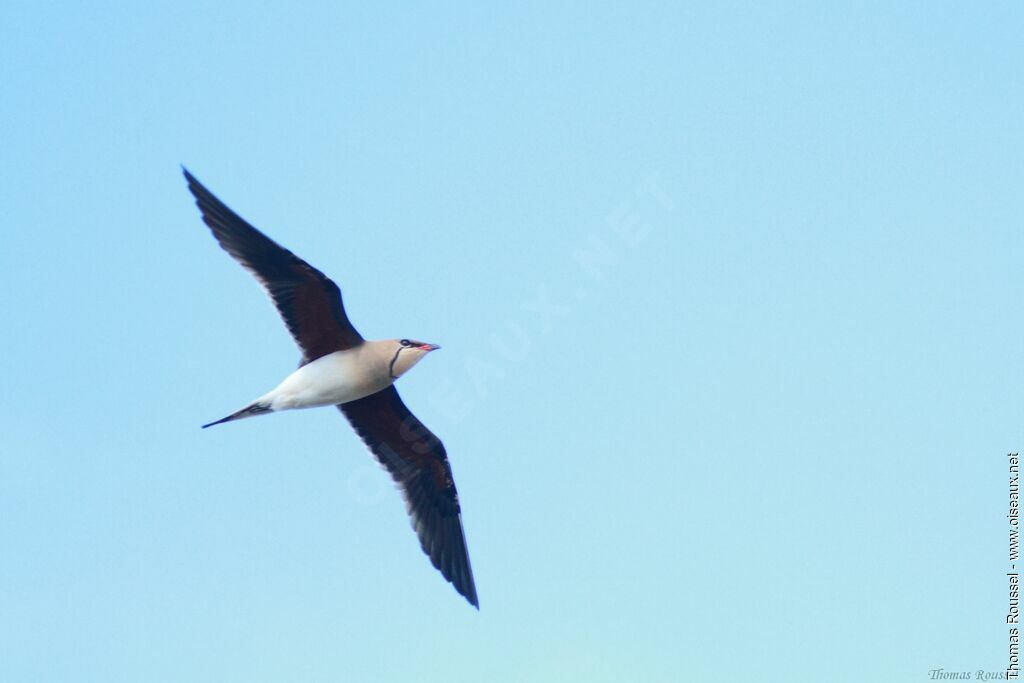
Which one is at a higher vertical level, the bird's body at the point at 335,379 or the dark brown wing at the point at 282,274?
the dark brown wing at the point at 282,274

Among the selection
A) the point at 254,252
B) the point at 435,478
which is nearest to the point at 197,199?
the point at 254,252

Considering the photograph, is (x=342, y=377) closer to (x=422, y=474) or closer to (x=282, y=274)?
(x=282, y=274)

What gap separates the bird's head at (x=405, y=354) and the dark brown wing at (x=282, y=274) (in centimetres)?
65

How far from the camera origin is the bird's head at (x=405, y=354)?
1362cm

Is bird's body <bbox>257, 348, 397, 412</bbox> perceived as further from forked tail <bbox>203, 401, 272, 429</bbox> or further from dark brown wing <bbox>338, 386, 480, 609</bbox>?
dark brown wing <bbox>338, 386, 480, 609</bbox>

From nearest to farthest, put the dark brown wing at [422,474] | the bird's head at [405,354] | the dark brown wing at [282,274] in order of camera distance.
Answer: the dark brown wing at [282,274] < the bird's head at [405,354] < the dark brown wing at [422,474]

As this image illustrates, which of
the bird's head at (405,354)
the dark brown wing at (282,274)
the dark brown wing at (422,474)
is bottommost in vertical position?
the dark brown wing at (422,474)

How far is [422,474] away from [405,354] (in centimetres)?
201

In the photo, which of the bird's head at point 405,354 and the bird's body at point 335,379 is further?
the bird's head at point 405,354

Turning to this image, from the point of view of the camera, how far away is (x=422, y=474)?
49.2 ft

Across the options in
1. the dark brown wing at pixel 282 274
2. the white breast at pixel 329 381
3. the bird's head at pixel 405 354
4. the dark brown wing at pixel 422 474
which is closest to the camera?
the dark brown wing at pixel 282 274

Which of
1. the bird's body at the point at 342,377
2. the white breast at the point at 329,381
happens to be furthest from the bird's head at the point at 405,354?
the white breast at the point at 329,381

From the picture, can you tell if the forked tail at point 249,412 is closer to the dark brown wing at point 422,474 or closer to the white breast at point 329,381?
the white breast at point 329,381

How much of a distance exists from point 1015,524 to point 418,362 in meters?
6.94
